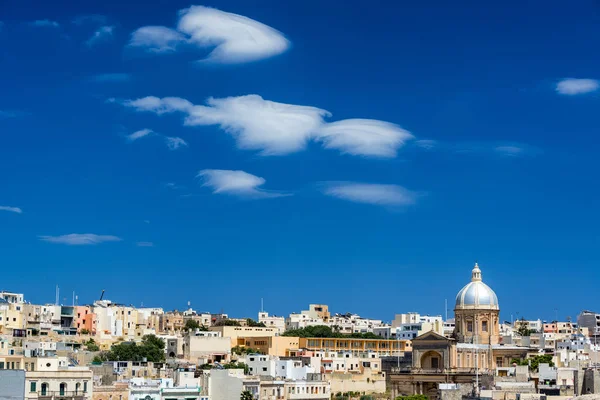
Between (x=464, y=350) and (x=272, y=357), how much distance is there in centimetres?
2240

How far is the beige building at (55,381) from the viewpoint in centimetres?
6431

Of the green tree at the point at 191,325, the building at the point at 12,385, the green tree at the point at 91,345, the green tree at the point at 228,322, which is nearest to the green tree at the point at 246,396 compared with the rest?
the building at the point at 12,385

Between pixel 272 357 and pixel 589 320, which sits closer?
pixel 272 357

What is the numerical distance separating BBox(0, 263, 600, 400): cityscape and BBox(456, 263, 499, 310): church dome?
4.3 inches

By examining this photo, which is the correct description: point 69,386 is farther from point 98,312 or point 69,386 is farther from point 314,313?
point 314,313

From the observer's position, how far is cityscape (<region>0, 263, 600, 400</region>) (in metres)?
68.4

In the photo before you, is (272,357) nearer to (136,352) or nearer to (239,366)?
(239,366)

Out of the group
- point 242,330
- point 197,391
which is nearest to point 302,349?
point 242,330

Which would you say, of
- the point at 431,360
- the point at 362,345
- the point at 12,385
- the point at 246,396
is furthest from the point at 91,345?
the point at 12,385

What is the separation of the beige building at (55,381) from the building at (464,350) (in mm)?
47530

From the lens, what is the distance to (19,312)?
384ft

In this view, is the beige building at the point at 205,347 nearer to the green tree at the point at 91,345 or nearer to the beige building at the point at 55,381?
the green tree at the point at 91,345

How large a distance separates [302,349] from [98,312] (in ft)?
88.0

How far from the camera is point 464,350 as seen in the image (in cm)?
11069
